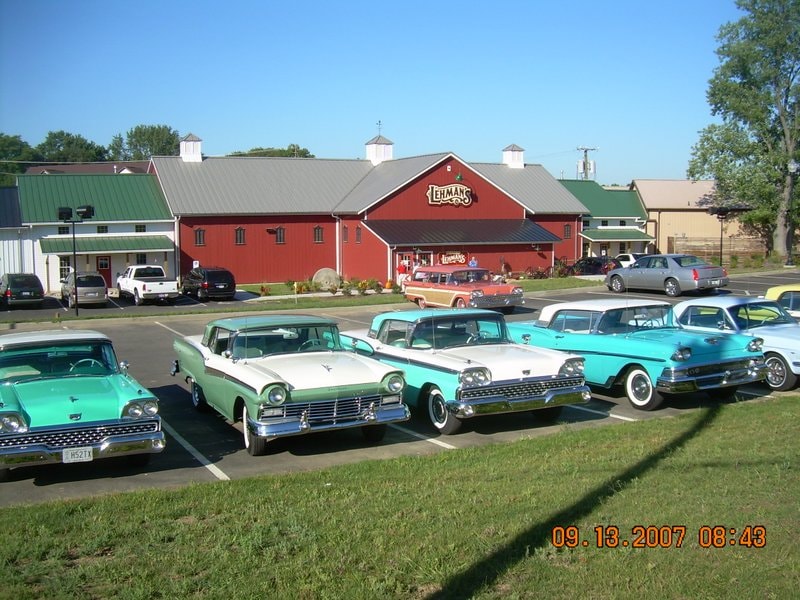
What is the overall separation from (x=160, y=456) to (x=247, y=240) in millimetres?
35338

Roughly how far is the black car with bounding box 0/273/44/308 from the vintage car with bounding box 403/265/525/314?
14999mm

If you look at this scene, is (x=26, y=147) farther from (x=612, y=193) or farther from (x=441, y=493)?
(x=441, y=493)

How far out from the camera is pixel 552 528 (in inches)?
253

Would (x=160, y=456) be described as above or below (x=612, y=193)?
below

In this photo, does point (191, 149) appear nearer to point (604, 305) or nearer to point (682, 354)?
point (604, 305)

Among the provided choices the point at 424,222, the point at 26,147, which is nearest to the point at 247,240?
the point at 424,222

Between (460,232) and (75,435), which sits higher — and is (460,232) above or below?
→ above

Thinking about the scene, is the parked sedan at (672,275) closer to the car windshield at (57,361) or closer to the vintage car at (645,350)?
the vintage car at (645,350)

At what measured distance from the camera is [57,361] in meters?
9.95

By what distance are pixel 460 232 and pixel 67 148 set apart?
370 feet

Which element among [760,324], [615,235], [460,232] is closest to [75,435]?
[760,324]

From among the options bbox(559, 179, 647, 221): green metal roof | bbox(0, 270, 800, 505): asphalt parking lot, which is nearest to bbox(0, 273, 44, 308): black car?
bbox(0, 270, 800, 505): asphalt parking lot

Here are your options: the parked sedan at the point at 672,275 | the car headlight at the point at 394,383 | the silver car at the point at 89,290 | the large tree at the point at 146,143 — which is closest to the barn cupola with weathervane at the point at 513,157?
the parked sedan at the point at 672,275

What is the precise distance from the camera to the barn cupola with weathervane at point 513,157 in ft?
181
